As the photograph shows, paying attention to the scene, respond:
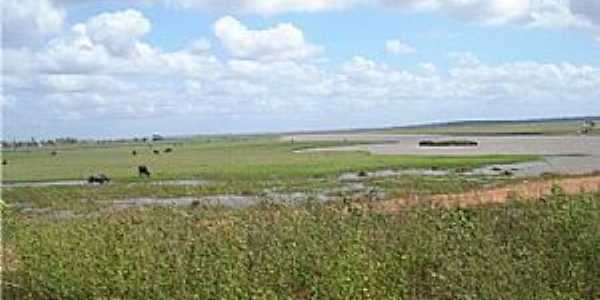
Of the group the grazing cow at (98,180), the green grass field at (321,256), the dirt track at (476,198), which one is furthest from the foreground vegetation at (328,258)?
the grazing cow at (98,180)

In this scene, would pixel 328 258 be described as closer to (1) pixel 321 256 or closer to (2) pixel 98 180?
(1) pixel 321 256

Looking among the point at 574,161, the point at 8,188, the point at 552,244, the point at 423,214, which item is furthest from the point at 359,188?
the point at 552,244

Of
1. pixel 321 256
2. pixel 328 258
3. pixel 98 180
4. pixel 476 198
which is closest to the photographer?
pixel 328 258

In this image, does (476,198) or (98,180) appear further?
(98,180)

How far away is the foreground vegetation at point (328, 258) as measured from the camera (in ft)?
26.5

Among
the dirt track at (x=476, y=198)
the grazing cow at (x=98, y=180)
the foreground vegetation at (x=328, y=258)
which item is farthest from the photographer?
the grazing cow at (x=98, y=180)

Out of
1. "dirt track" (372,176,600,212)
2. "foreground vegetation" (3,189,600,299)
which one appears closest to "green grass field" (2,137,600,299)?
"foreground vegetation" (3,189,600,299)

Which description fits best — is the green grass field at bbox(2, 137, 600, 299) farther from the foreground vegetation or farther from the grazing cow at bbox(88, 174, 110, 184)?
the grazing cow at bbox(88, 174, 110, 184)

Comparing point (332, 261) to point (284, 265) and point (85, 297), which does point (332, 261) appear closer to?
point (284, 265)

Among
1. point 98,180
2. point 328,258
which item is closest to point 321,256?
point 328,258

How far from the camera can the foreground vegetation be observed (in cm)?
809

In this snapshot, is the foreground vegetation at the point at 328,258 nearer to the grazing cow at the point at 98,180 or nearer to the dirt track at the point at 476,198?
the dirt track at the point at 476,198

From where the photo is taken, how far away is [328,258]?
885 centimetres

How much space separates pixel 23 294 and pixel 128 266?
1579mm
